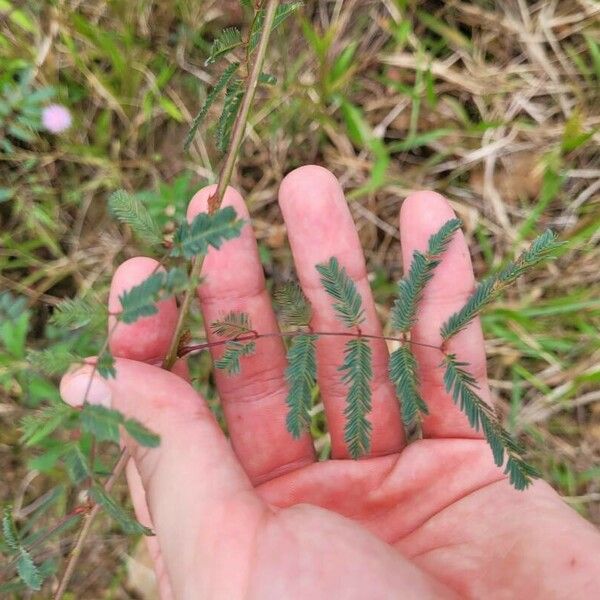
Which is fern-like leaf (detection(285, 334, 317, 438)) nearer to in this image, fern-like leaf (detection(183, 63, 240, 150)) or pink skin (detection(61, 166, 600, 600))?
pink skin (detection(61, 166, 600, 600))

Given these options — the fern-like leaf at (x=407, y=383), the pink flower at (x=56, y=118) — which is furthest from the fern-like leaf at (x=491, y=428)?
the pink flower at (x=56, y=118)

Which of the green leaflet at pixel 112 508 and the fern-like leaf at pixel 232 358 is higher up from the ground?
the fern-like leaf at pixel 232 358

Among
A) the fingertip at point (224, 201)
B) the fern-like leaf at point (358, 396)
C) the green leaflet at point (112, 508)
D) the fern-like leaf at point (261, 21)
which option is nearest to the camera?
the green leaflet at point (112, 508)

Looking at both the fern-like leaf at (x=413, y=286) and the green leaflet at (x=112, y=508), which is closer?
the green leaflet at (x=112, y=508)

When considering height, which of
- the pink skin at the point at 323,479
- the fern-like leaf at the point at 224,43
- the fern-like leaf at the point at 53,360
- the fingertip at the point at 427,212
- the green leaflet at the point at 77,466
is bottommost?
the pink skin at the point at 323,479

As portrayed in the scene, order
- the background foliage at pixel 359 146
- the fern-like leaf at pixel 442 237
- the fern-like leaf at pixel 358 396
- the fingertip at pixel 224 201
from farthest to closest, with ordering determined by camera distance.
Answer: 1. the background foliage at pixel 359 146
2. the fingertip at pixel 224 201
3. the fern-like leaf at pixel 442 237
4. the fern-like leaf at pixel 358 396

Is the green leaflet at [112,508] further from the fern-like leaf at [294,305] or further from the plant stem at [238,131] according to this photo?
the fern-like leaf at [294,305]

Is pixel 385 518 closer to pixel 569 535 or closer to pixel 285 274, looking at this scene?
pixel 569 535
